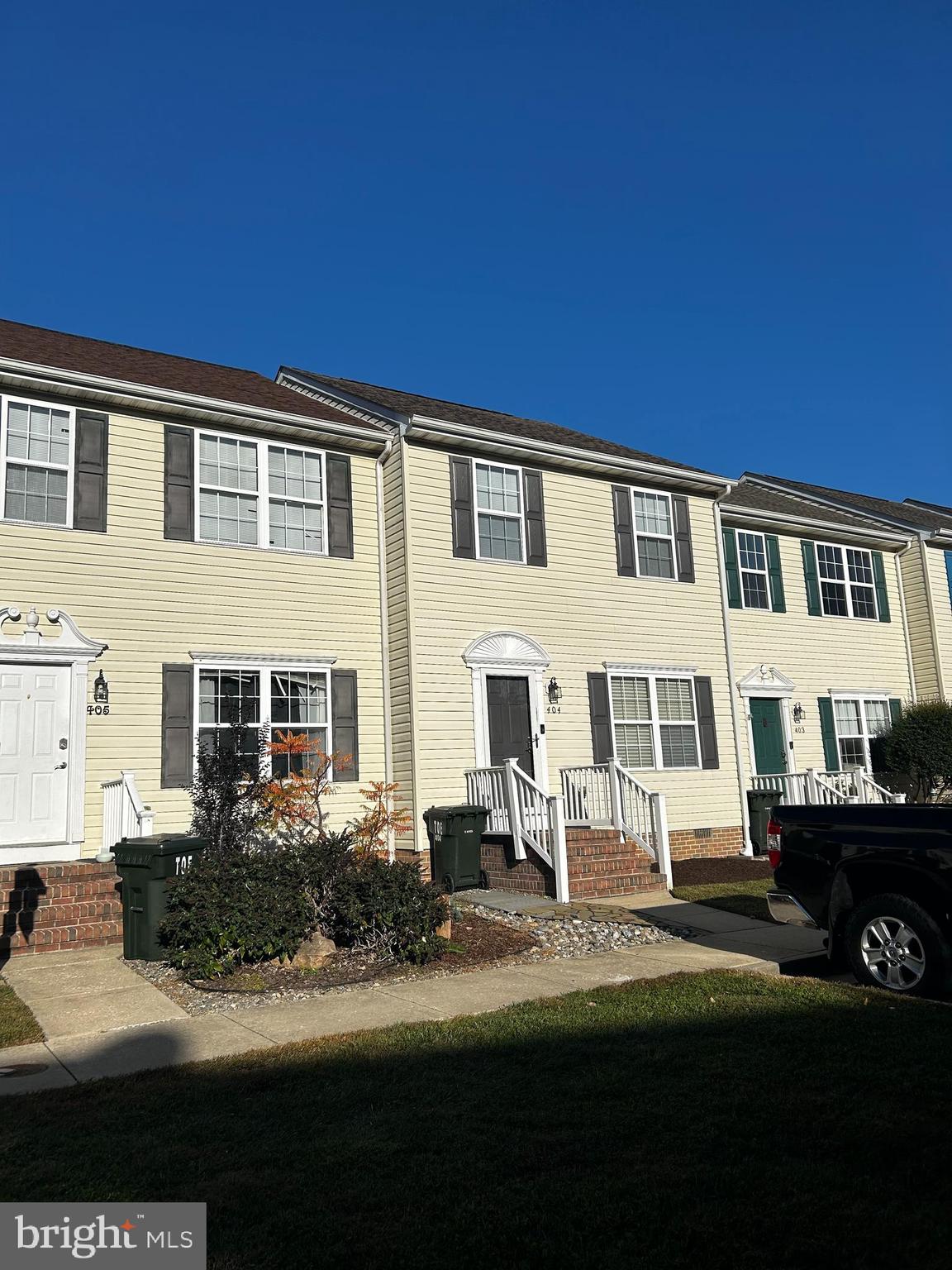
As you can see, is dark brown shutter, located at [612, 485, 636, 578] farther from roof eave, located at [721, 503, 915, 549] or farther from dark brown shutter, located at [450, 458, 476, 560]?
dark brown shutter, located at [450, 458, 476, 560]

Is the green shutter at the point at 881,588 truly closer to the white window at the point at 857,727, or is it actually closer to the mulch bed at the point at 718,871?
the white window at the point at 857,727

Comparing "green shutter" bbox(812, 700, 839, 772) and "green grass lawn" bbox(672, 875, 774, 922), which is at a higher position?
"green shutter" bbox(812, 700, 839, 772)

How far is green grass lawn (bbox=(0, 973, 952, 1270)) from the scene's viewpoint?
10.4ft

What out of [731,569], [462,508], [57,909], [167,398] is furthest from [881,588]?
[57,909]

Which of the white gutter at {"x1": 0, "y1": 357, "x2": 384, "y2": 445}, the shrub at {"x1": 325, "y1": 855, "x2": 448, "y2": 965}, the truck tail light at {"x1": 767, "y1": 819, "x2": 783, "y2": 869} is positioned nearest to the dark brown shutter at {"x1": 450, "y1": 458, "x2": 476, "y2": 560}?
the white gutter at {"x1": 0, "y1": 357, "x2": 384, "y2": 445}

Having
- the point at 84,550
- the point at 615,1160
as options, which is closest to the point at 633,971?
the point at 615,1160

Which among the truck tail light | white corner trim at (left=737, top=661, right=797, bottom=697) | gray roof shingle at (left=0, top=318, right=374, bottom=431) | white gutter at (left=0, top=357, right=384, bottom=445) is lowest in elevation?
the truck tail light

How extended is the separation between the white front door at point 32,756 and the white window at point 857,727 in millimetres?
13841

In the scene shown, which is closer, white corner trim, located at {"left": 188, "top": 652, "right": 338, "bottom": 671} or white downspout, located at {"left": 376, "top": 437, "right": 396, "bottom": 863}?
white corner trim, located at {"left": 188, "top": 652, "right": 338, "bottom": 671}

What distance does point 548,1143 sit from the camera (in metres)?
4.04

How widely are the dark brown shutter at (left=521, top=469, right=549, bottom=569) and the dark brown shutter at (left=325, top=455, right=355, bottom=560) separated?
2.81 meters

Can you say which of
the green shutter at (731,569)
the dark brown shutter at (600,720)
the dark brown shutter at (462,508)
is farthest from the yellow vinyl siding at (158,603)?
the green shutter at (731,569)

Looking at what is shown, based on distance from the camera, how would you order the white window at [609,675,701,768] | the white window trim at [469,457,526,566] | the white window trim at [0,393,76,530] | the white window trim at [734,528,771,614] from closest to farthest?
the white window trim at [0,393,76,530] < the white window trim at [469,457,526,566] < the white window at [609,675,701,768] < the white window trim at [734,528,771,614]

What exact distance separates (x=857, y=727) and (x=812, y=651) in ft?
6.03
